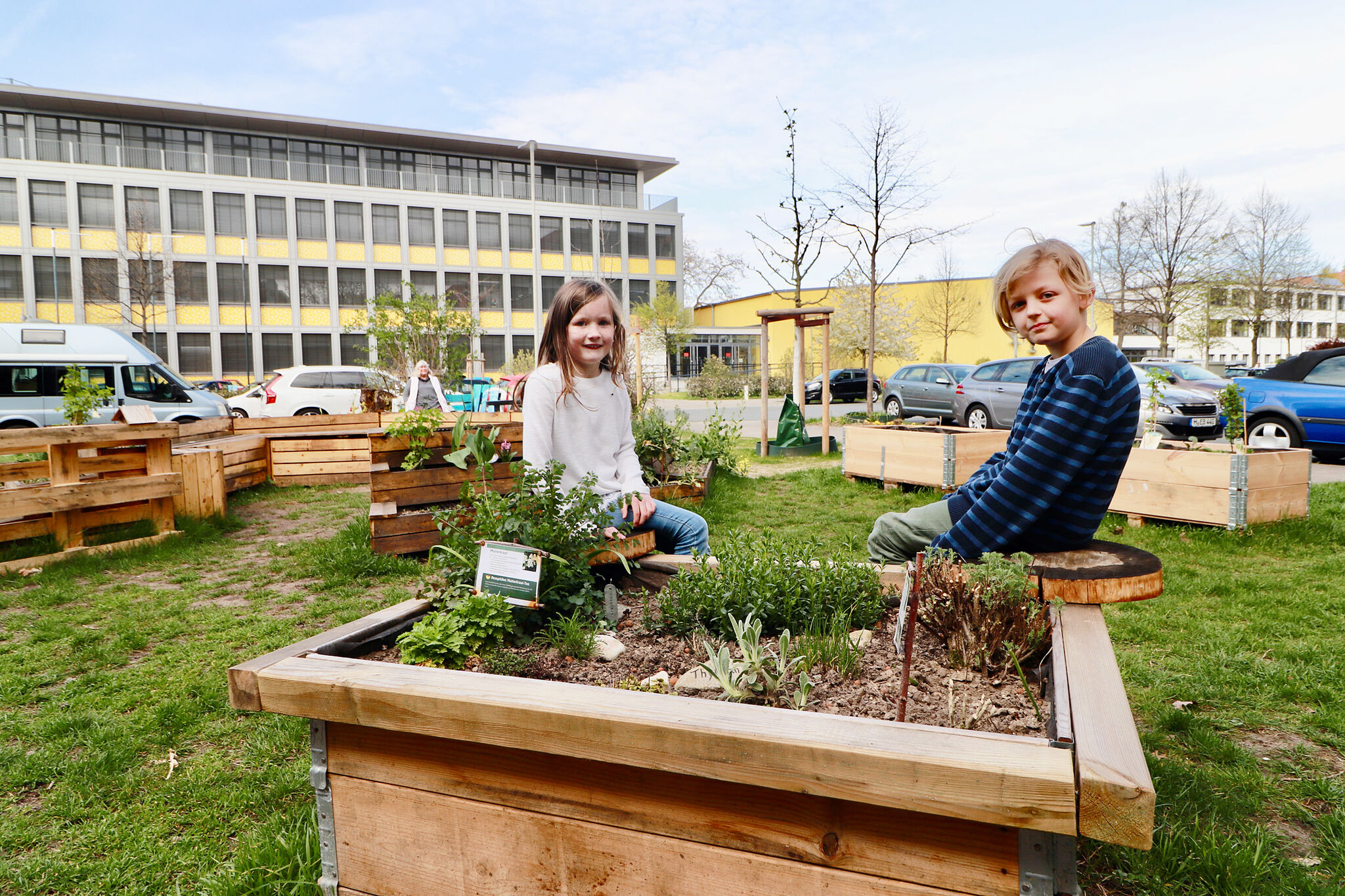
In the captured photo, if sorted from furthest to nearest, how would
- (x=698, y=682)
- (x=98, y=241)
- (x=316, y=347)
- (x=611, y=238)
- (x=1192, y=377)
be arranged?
1. (x=611, y=238)
2. (x=316, y=347)
3. (x=98, y=241)
4. (x=1192, y=377)
5. (x=698, y=682)

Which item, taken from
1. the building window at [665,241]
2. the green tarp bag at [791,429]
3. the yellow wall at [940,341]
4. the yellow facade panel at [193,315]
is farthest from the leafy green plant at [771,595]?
the building window at [665,241]

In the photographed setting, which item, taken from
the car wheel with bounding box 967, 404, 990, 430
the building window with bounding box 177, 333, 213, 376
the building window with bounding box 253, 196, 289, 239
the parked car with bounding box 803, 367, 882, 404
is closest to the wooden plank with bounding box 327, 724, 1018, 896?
the car wheel with bounding box 967, 404, 990, 430

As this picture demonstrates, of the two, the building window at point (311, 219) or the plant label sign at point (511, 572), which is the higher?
the building window at point (311, 219)

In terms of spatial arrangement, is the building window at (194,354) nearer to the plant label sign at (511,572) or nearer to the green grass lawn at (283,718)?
the green grass lawn at (283,718)

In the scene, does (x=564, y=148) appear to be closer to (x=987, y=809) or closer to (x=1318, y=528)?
(x=1318, y=528)

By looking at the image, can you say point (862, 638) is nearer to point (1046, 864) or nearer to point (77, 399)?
point (1046, 864)

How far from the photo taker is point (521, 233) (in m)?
46.1

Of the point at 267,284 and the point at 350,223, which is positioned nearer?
the point at 267,284

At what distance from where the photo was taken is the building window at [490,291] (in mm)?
45000

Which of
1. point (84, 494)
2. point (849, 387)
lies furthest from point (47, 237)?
point (84, 494)

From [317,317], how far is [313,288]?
5.39 ft

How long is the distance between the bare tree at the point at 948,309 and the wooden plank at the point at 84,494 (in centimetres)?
4100

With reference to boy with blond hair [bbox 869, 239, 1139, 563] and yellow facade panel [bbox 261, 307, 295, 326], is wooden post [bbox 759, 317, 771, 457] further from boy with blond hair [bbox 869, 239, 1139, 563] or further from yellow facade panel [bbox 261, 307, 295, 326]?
yellow facade panel [bbox 261, 307, 295, 326]

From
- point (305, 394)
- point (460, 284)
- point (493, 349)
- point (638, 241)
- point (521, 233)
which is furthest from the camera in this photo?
point (638, 241)
